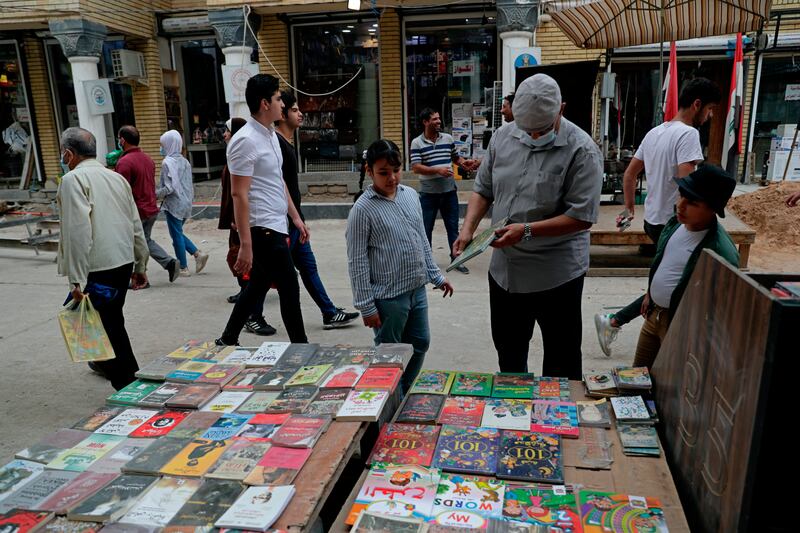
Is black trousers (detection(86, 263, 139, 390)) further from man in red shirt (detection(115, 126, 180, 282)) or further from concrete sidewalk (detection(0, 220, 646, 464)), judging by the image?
man in red shirt (detection(115, 126, 180, 282))

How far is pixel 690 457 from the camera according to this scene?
1.82m

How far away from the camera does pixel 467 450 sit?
2.01m

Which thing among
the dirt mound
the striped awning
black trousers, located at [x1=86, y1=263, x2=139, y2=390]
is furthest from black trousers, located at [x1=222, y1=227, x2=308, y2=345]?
the dirt mound

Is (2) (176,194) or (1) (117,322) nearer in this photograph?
(1) (117,322)

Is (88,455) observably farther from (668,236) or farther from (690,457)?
(668,236)

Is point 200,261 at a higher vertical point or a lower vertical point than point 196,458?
lower

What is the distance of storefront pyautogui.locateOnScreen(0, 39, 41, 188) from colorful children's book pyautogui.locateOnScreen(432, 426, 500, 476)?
1463cm

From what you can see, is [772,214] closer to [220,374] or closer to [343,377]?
[343,377]

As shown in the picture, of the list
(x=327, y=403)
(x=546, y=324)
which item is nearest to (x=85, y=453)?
(x=327, y=403)

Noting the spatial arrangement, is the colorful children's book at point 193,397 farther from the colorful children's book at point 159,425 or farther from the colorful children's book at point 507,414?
the colorful children's book at point 507,414

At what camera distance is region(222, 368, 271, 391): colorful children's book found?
249 cm

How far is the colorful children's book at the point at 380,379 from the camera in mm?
2322

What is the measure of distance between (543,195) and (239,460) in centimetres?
178

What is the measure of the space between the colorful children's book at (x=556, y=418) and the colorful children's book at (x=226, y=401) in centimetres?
115
